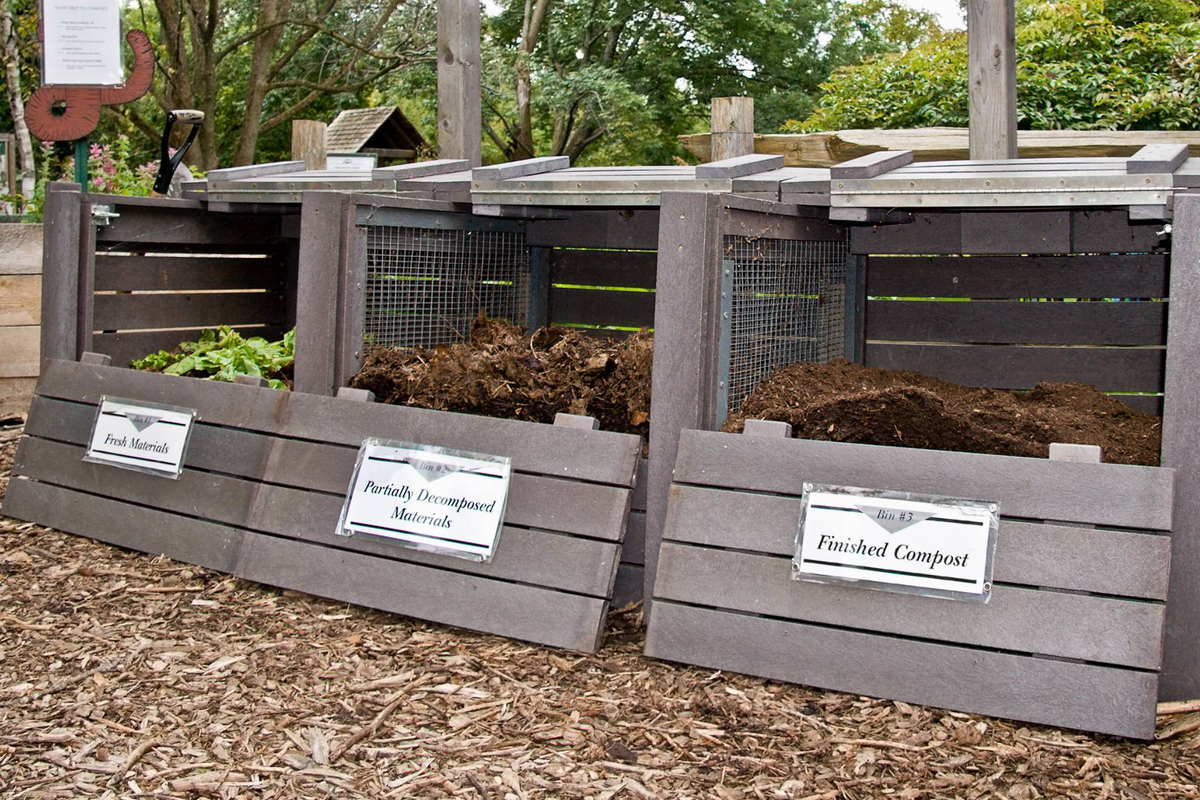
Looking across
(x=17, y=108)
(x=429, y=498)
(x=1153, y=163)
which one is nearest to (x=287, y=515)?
(x=429, y=498)

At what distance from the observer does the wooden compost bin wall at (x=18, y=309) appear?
642 centimetres

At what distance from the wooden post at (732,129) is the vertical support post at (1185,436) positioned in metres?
3.31

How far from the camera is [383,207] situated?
14.0ft

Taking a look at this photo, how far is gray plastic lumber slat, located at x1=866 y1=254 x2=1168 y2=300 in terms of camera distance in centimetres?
419

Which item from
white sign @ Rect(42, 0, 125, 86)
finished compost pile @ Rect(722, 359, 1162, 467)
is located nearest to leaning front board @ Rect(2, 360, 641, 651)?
finished compost pile @ Rect(722, 359, 1162, 467)

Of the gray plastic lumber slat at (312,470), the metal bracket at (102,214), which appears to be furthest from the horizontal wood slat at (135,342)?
the metal bracket at (102,214)

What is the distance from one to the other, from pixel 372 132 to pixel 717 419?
681 inches

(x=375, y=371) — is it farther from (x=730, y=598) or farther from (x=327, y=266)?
(x=730, y=598)

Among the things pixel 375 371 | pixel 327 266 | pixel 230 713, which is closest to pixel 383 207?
pixel 327 266

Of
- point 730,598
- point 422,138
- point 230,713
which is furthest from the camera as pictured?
point 422,138

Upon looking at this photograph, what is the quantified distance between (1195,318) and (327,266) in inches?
110

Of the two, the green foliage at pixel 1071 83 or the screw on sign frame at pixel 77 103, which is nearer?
the screw on sign frame at pixel 77 103

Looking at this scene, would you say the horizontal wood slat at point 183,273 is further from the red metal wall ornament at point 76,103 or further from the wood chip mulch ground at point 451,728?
the wood chip mulch ground at point 451,728

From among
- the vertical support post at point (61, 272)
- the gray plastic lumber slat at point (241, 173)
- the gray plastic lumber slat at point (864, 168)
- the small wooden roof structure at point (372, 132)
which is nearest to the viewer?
the gray plastic lumber slat at point (864, 168)
